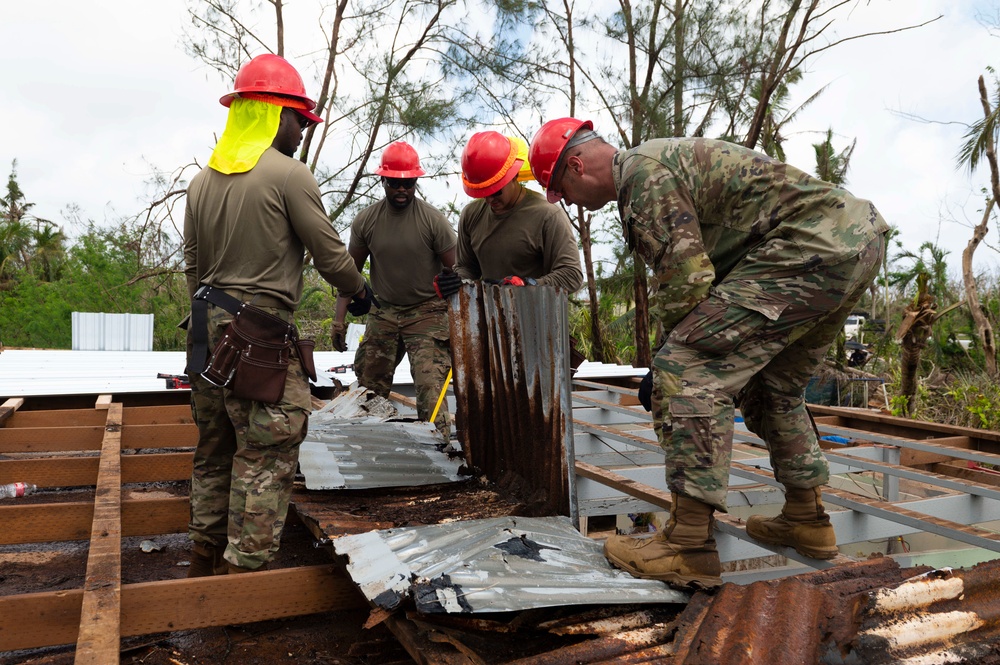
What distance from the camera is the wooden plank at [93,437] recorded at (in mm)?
4516

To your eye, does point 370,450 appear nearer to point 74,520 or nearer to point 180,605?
point 74,520

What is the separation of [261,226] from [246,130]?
376 millimetres

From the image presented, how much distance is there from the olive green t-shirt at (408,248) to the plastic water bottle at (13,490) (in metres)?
2.17

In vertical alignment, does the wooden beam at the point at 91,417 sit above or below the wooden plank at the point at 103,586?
above

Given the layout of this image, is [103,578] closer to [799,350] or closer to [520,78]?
[799,350]

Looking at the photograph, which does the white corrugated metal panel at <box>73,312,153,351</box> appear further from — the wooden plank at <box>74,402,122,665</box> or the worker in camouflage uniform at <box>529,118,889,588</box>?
the worker in camouflage uniform at <box>529,118,889,588</box>

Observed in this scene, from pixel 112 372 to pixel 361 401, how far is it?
3.61m

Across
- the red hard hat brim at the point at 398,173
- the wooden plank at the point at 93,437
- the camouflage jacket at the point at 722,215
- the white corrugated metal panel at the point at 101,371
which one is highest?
the red hard hat brim at the point at 398,173

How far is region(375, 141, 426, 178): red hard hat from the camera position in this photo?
4.36 meters

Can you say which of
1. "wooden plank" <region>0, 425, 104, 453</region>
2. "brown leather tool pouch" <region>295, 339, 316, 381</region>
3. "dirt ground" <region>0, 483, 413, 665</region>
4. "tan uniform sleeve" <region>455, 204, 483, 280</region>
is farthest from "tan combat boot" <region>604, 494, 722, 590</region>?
"wooden plank" <region>0, 425, 104, 453</region>

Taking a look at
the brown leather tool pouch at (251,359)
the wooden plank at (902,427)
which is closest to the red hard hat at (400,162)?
the brown leather tool pouch at (251,359)

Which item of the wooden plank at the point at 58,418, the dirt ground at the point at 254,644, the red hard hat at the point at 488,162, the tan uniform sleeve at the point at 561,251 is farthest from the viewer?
the wooden plank at the point at 58,418

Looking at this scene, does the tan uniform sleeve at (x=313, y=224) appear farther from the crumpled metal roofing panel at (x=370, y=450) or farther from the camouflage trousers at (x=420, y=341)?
the camouflage trousers at (x=420, y=341)

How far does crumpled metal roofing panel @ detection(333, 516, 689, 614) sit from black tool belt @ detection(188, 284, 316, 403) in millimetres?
587
